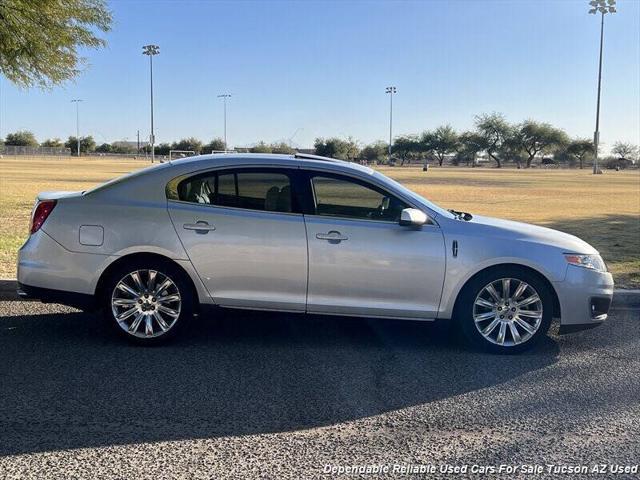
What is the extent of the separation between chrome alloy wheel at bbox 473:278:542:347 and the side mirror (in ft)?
2.69

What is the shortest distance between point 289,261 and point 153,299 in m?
1.24

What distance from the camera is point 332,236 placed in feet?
17.6

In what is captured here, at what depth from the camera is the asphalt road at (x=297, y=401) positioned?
3.65 meters

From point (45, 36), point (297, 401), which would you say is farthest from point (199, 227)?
point (45, 36)

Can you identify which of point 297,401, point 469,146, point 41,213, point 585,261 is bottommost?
point 297,401

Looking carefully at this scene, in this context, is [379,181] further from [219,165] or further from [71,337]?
[71,337]

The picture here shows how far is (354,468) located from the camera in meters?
3.53

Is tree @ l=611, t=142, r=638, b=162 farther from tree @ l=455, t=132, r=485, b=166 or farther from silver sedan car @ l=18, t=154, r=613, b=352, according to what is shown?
silver sedan car @ l=18, t=154, r=613, b=352

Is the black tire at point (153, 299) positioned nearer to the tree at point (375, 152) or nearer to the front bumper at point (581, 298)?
the front bumper at point (581, 298)

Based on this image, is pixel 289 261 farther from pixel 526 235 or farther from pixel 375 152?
pixel 375 152

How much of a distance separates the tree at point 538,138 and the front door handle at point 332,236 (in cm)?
13620

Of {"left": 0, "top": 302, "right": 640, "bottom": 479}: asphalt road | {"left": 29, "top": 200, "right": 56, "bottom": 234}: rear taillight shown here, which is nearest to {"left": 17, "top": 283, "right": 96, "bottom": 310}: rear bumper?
{"left": 0, "top": 302, "right": 640, "bottom": 479}: asphalt road

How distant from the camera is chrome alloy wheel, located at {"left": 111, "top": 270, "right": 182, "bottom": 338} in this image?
5.42 meters

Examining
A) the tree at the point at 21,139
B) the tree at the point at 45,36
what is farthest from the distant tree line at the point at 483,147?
the tree at the point at 45,36
